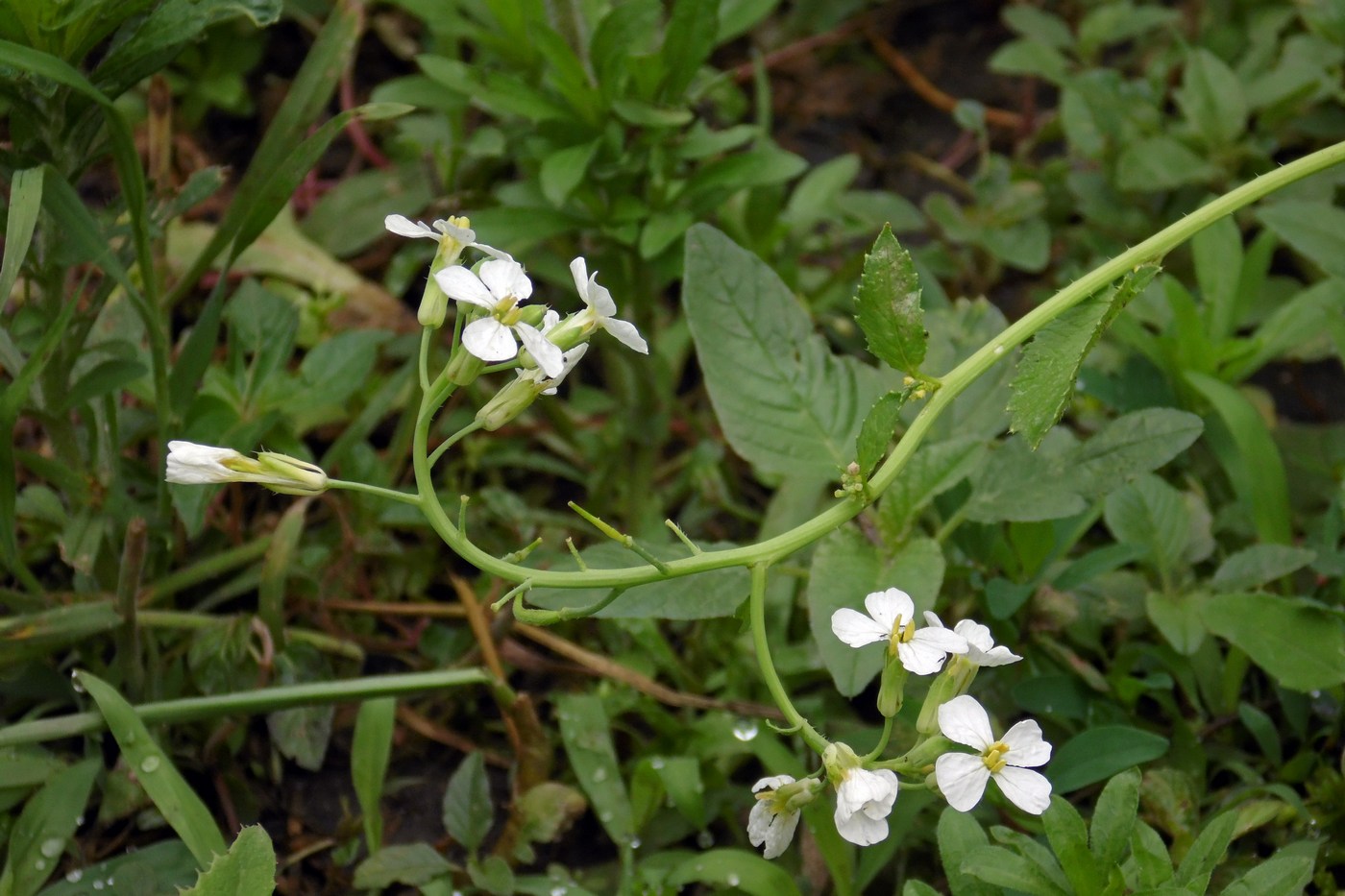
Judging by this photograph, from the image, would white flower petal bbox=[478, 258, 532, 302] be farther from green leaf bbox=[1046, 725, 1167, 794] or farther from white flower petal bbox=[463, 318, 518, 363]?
green leaf bbox=[1046, 725, 1167, 794]

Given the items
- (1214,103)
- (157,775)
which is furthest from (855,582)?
(1214,103)

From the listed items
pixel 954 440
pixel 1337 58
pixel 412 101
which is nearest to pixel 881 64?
pixel 1337 58

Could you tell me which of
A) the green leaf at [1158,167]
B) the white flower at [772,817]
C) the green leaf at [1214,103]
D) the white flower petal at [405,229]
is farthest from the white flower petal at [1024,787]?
the green leaf at [1214,103]

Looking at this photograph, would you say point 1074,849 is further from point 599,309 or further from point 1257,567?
point 599,309

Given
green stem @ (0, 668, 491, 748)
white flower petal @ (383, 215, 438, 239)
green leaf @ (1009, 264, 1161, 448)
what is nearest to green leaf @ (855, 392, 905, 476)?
green leaf @ (1009, 264, 1161, 448)

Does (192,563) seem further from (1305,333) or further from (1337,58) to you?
(1337,58)
